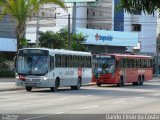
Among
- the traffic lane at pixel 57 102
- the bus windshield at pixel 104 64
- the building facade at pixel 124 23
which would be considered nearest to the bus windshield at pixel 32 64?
the traffic lane at pixel 57 102

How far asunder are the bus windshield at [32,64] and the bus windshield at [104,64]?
1116cm

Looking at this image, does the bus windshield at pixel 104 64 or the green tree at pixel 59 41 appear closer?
the bus windshield at pixel 104 64

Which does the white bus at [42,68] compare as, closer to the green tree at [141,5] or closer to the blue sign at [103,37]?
the green tree at [141,5]

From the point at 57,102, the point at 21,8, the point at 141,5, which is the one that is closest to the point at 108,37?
the point at 21,8

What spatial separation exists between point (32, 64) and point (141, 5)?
24390mm

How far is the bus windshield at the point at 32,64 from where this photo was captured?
100 ft

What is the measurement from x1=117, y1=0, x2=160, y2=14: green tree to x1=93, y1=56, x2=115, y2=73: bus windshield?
34.1 metres

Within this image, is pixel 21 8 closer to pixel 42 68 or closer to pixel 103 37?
pixel 42 68

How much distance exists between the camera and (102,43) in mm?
73625

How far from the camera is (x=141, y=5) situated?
677cm

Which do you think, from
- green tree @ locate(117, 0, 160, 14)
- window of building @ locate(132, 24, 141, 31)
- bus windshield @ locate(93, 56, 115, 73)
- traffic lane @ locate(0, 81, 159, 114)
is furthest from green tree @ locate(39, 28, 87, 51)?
green tree @ locate(117, 0, 160, 14)

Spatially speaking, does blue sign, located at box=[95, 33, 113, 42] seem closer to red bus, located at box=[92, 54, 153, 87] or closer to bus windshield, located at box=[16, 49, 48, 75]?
red bus, located at box=[92, 54, 153, 87]

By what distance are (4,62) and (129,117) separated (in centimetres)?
4344

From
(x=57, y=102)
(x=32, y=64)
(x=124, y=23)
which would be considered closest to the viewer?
(x=57, y=102)
